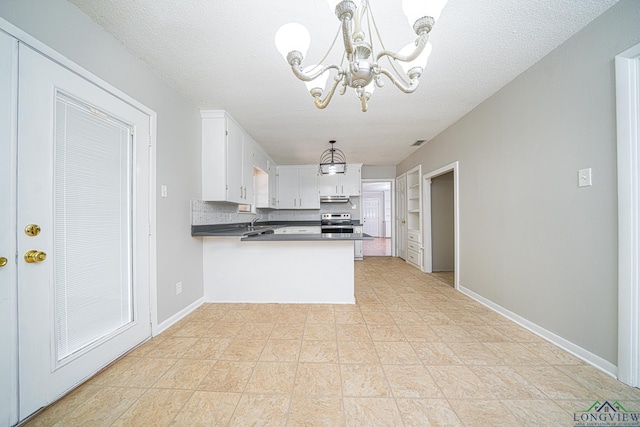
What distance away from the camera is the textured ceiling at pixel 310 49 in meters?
1.42

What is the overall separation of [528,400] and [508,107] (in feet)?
8.01

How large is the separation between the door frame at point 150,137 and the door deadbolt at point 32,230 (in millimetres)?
232

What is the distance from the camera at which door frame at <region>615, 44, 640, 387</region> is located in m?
1.34

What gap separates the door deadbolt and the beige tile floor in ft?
3.21

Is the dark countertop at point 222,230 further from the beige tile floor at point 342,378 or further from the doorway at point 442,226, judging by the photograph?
the doorway at point 442,226

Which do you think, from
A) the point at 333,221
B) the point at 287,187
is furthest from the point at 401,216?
the point at 287,187

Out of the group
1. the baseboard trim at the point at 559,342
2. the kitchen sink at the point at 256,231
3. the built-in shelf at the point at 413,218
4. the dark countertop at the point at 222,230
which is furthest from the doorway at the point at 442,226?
the dark countertop at the point at 222,230

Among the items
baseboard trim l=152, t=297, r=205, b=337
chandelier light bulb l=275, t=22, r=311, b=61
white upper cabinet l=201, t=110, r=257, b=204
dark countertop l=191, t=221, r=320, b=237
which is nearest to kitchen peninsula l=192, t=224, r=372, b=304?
dark countertop l=191, t=221, r=320, b=237

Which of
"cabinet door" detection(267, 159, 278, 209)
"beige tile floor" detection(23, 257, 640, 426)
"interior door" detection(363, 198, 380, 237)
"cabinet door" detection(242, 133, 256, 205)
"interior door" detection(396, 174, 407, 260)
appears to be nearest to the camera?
"beige tile floor" detection(23, 257, 640, 426)

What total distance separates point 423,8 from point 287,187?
16.0ft

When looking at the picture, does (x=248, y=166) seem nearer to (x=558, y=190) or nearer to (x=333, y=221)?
(x=333, y=221)

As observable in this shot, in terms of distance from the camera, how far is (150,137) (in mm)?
1990

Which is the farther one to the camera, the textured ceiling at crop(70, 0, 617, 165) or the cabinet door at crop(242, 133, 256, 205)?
the cabinet door at crop(242, 133, 256, 205)

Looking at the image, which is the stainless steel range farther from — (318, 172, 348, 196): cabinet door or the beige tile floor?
the beige tile floor
